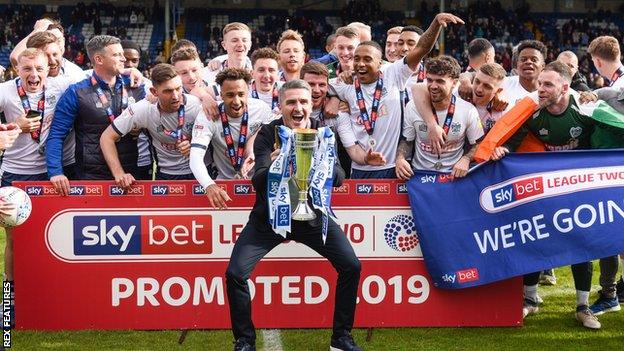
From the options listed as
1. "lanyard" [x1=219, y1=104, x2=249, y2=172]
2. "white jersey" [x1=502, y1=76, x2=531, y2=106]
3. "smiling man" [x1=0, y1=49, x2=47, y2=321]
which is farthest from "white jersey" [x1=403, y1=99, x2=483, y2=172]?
"smiling man" [x1=0, y1=49, x2=47, y2=321]

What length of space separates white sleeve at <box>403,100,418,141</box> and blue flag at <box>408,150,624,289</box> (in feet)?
1.05

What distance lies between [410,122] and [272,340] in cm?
191

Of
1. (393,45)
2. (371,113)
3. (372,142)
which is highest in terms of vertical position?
(393,45)

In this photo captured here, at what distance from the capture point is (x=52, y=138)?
231 inches

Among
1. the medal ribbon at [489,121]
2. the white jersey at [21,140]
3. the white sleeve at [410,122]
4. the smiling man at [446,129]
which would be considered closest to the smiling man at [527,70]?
the medal ribbon at [489,121]

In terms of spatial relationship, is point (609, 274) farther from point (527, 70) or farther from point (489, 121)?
point (527, 70)

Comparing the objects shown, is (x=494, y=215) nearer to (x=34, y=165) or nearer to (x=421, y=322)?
(x=421, y=322)

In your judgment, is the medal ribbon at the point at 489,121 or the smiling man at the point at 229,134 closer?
the smiling man at the point at 229,134

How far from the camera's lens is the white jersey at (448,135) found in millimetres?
5750

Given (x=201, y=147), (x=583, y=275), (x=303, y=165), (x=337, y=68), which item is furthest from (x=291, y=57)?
(x=583, y=275)

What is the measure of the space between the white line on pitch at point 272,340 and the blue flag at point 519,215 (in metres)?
1.22

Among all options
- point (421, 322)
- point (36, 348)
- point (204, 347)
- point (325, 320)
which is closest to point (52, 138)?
point (36, 348)

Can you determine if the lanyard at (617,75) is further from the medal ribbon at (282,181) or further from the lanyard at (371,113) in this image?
the medal ribbon at (282,181)

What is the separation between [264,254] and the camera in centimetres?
516
